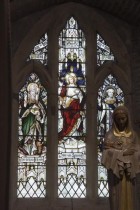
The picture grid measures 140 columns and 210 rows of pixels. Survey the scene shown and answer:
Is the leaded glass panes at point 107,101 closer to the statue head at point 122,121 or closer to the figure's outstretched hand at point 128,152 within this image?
the statue head at point 122,121

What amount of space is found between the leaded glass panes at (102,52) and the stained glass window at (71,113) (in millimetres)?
270

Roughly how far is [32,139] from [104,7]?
263 cm

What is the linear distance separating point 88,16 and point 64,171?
2.82 metres

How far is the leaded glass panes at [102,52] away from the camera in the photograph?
969 cm

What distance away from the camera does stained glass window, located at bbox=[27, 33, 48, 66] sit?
9.56m

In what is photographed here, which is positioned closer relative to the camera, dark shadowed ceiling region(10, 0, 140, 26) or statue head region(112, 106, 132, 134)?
statue head region(112, 106, 132, 134)

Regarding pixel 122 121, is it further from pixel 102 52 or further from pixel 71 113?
pixel 102 52

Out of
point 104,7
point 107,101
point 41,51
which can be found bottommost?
point 107,101

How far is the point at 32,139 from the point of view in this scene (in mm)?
9211

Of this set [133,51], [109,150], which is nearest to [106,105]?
[133,51]

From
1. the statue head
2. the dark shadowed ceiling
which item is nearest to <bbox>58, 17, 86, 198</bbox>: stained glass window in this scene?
the dark shadowed ceiling

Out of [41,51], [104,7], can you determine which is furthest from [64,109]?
[104,7]

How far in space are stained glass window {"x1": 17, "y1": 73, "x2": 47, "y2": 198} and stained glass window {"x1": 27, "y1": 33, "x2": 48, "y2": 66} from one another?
303mm

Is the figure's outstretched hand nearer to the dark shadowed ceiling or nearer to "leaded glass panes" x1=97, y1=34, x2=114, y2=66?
the dark shadowed ceiling
